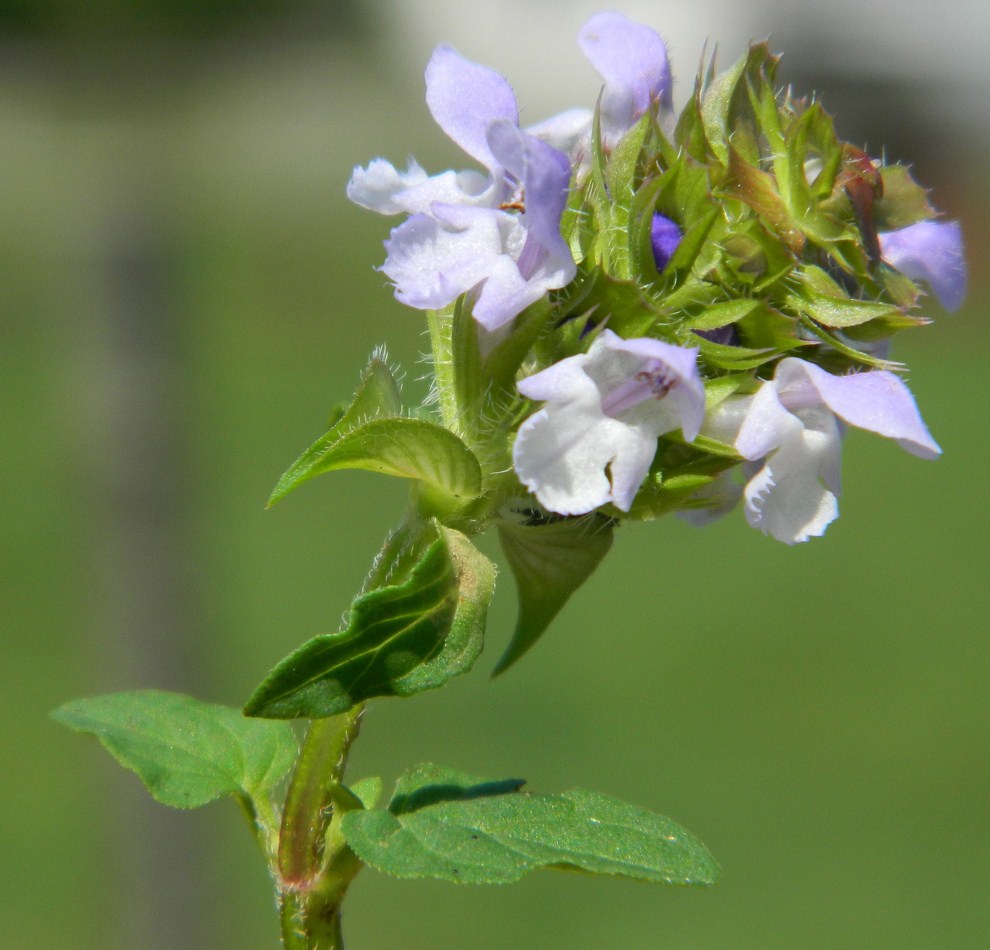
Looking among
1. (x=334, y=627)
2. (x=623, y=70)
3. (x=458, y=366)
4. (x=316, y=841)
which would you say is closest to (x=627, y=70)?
(x=623, y=70)

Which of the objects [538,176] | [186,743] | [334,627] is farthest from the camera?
[334,627]

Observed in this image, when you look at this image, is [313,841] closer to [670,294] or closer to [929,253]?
[670,294]

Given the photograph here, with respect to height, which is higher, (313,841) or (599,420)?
(599,420)

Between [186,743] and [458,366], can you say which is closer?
[458,366]

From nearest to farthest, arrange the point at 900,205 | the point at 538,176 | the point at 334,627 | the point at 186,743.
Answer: the point at 538,176
the point at 900,205
the point at 186,743
the point at 334,627

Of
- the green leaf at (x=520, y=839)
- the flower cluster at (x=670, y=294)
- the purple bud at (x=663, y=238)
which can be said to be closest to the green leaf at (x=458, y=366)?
the flower cluster at (x=670, y=294)

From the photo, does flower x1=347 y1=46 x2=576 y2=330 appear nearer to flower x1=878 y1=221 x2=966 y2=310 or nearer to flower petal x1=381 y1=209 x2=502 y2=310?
flower petal x1=381 y1=209 x2=502 y2=310
